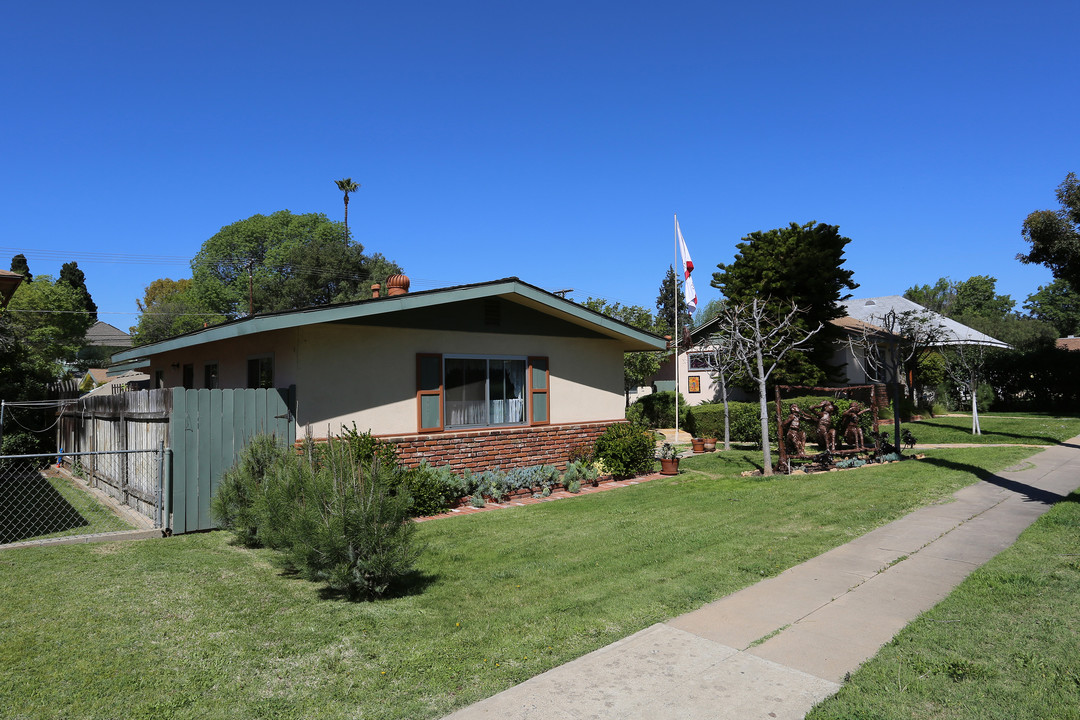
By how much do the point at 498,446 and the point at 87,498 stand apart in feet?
23.9

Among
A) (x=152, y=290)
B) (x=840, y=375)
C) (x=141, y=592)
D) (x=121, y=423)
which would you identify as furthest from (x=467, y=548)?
(x=152, y=290)

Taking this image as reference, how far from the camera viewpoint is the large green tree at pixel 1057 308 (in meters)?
64.4

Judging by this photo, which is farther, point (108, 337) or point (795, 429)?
point (108, 337)

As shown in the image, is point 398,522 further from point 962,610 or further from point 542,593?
point 962,610

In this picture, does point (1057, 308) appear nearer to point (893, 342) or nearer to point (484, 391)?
point (893, 342)

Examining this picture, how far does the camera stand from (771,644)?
172 inches

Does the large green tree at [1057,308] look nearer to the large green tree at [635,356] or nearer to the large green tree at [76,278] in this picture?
the large green tree at [635,356]

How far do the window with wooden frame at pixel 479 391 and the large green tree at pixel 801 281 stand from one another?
1182cm

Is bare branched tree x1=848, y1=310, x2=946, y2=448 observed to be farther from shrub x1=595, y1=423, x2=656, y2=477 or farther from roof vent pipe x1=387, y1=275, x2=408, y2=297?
roof vent pipe x1=387, y1=275, x2=408, y2=297

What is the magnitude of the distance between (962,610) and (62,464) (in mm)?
18802

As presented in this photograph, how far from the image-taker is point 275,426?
9.37m

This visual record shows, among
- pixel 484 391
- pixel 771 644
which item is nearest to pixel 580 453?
pixel 484 391

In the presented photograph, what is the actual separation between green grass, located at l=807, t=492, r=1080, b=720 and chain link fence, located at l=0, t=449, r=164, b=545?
7642mm

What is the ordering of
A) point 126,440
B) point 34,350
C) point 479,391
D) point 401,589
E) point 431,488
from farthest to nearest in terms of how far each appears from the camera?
point 34,350 → point 479,391 → point 126,440 → point 431,488 → point 401,589
